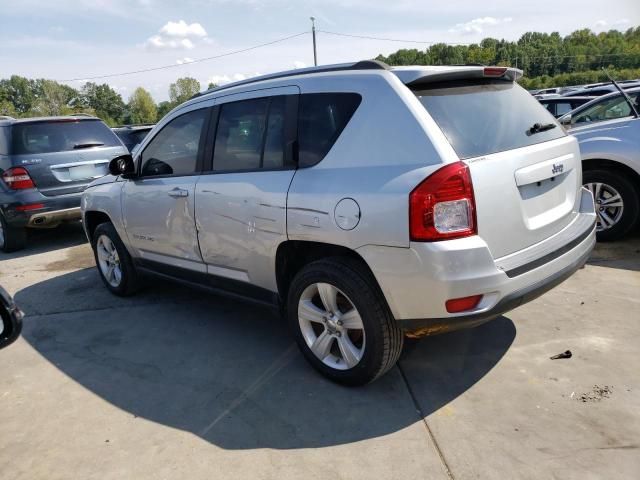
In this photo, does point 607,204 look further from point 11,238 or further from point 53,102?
point 53,102

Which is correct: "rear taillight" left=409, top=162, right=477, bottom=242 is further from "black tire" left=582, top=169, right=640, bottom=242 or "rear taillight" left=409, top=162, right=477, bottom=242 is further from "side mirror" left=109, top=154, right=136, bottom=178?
"black tire" left=582, top=169, right=640, bottom=242

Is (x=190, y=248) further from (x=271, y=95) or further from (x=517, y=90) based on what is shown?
(x=517, y=90)

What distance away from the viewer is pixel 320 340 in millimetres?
3131

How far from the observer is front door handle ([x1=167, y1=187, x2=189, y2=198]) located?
3.81 m

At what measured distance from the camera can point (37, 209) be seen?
679 cm

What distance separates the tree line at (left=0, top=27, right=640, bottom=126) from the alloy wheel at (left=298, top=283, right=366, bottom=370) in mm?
74523

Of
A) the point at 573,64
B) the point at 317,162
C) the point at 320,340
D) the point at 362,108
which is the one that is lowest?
the point at 320,340

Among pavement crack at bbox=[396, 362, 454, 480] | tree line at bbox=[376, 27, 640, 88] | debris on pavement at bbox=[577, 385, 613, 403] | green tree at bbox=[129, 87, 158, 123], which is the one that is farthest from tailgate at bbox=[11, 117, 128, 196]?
green tree at bbox=[129, 87, 158, 123]

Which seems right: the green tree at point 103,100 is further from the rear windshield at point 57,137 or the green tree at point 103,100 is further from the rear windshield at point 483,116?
the rear windshield at point 483,116

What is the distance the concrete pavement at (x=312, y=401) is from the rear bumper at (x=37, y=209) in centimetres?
290

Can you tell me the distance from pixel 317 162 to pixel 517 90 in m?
1.45

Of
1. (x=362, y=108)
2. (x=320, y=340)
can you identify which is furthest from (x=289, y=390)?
(x=362, y=108)

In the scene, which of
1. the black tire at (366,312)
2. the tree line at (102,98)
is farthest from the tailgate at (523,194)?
the tree line at (102,98)

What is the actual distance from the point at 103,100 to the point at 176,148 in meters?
107
